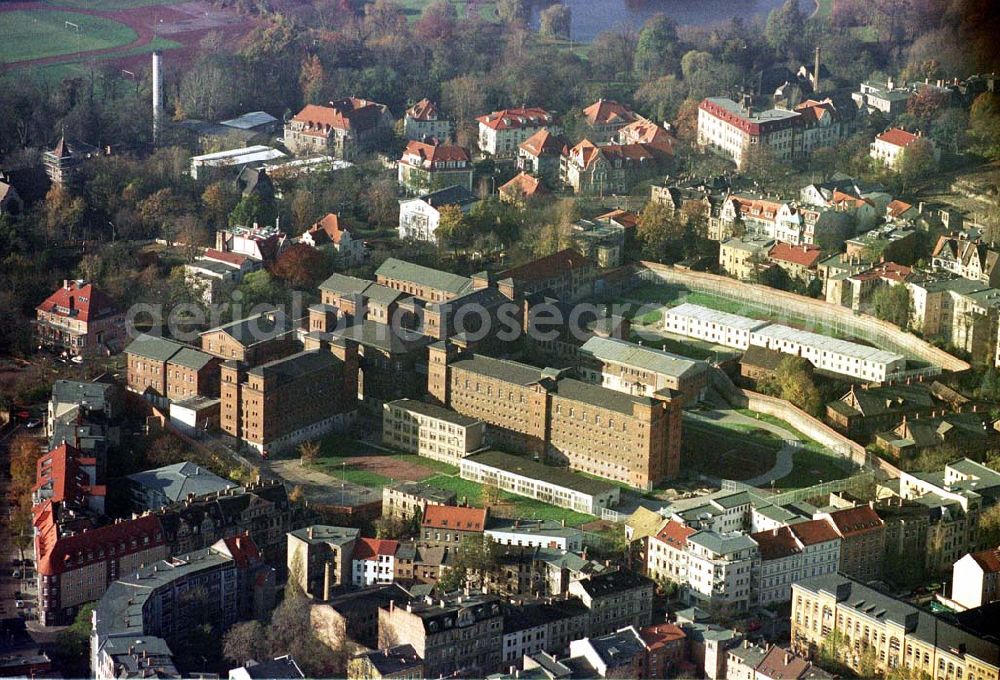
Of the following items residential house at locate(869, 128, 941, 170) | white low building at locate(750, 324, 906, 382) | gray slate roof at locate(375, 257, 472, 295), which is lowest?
white low building at locate(750, 324, 906, 382)

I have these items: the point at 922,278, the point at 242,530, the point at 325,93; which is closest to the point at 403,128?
the point at 325,93

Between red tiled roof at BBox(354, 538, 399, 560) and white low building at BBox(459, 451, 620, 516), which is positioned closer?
red tiled roof at BBox(354, 538, 399, 560)

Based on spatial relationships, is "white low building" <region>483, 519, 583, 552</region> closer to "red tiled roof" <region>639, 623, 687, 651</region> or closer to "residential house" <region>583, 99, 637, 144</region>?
"red tiled roof" <region>639, 623, 687, 651</region>

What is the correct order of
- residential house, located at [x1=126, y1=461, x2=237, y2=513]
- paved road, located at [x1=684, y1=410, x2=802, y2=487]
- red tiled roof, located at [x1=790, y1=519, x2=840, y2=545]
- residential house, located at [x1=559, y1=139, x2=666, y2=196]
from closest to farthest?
red tiled roof, located at [x1=790, y1=519, x2=840, y2=545] < residential house, located at [x1=126, y1=461, x2=237, y2=513] < paved road, located at [x1=684, y1=410, x2=802, y2=487] < residential house, located at [x1=559, y1=139, x2=666, y2=196]

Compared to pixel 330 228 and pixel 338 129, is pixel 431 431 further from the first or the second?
pixel 338 129

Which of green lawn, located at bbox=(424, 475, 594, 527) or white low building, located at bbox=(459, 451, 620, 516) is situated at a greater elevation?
white low building, located at bbox=(459, 451, 620, 516)

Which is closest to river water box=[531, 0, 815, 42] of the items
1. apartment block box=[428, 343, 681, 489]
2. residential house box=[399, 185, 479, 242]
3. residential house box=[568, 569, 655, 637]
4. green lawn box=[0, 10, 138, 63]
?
green lawn box=[0, 10, 138, 63]

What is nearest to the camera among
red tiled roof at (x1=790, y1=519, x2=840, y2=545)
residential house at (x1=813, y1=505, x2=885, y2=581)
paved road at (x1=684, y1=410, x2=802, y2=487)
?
red tiled roof at (x1=790, y1=519, x2=840, y2=545)

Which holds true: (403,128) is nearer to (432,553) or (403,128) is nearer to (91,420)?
(91,420)
